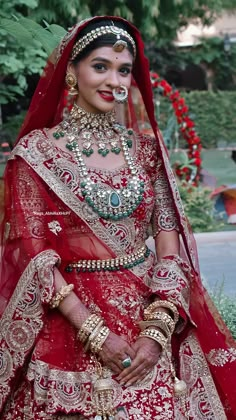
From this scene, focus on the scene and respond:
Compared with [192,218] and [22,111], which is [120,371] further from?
[22,111]

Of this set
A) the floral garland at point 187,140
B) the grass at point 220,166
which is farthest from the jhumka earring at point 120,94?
the grass at point 220,166

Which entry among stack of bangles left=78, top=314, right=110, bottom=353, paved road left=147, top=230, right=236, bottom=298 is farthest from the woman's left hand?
paved road left=147, top=230, right=236, bottom=298

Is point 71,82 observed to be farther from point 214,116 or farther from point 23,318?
point 214,116

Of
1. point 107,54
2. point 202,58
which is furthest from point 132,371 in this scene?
point 202,58

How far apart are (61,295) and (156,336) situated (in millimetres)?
292

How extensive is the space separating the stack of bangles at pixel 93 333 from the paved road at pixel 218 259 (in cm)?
226

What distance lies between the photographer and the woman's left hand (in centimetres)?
190

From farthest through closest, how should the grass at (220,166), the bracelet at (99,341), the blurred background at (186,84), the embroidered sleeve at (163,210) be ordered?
the grass at (220,166)
the blurred background at (186,84)
the embroidered sleeve at (163,210)
the bracelet at (99,341)

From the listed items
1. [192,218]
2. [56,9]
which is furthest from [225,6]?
[192,218]

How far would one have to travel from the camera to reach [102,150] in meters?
2.08

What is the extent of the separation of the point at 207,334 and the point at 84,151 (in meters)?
0.72

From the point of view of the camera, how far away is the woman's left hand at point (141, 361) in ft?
6.23

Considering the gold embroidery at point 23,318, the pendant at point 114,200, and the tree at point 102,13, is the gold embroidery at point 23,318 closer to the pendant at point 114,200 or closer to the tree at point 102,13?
the pendant at point 114,200

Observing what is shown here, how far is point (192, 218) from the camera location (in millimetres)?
7621
